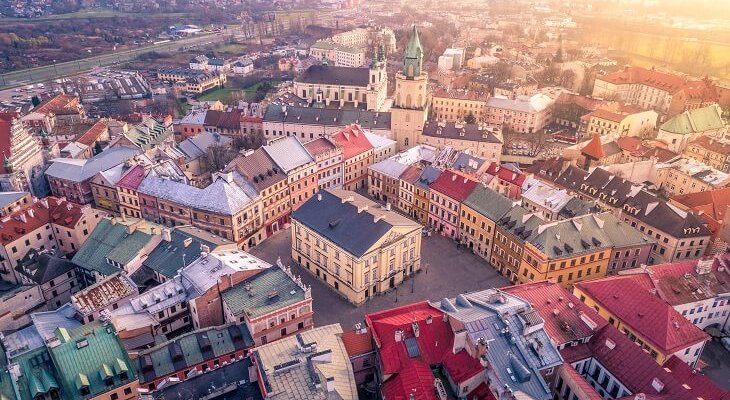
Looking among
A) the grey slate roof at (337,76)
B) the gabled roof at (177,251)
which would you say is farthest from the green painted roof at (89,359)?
the grey slate roof at (337,76)

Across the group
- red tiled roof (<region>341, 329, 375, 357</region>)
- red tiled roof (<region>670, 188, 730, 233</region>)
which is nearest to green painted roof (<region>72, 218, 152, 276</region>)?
red tiled roof (<region>341, 329, 375, 357</region>)

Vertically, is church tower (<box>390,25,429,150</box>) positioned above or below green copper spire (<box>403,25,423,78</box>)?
below

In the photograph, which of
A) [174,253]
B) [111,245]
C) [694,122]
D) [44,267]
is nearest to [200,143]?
[111,245]

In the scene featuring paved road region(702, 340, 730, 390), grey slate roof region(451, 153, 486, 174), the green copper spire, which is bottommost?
paved road region(702, 340, 730, 390)

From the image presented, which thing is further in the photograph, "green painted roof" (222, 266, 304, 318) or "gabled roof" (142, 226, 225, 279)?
"gabled roof" (142, 226, 225, 279)

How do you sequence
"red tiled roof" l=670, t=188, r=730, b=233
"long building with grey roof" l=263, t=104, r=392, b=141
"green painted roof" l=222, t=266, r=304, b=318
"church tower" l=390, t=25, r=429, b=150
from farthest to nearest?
"long building with grey roof" l=263, t=104, r=392, b=141, "church tower" l=390, t=25, r=429, b=150, "red tiled roof" l=670, t=188, r=730, b=233, "green painted roof" l=222, t=266, r=304, b=318

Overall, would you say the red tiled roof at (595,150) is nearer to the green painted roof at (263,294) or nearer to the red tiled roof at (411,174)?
the red tiled roof at (411,174)

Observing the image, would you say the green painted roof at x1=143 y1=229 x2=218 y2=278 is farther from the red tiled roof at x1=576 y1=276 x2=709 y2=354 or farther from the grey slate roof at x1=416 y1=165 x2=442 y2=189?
the red tiled roof at x1=576 y1=276 x2=709 y2=354
